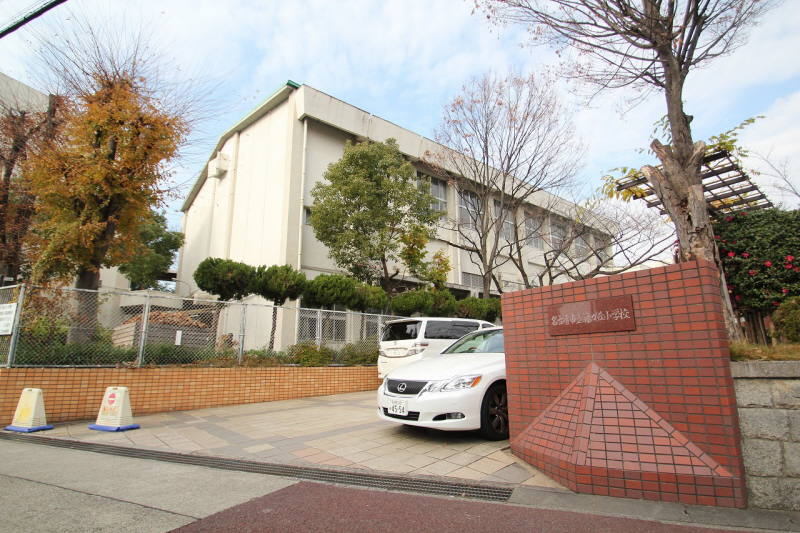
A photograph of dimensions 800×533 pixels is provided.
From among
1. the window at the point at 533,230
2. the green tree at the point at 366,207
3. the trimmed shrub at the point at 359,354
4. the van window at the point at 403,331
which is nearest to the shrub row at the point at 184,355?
the trimmed shrub at the point at 359,354

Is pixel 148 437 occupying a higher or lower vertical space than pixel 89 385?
lower

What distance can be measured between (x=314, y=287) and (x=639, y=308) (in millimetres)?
8781

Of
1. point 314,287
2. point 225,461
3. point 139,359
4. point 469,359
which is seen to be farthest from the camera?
point 314,287

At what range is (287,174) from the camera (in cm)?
1545

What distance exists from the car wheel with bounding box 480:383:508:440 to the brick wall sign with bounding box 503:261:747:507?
0.74 meters

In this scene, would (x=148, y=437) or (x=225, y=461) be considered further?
(x=148, y=437)

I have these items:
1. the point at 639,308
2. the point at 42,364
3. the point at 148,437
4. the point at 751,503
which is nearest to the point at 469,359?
the point at 639,308

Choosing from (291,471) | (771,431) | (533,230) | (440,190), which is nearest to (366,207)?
(440,190)

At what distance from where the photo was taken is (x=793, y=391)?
302 cm

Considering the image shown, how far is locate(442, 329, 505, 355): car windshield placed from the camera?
5.68m

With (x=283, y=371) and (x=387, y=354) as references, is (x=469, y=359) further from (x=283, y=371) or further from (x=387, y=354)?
(x=283, y=371)

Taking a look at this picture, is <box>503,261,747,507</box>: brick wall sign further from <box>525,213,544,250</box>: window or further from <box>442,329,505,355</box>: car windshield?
<box>525,213,544,250</box>: window

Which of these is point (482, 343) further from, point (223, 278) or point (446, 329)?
point (223, 278)

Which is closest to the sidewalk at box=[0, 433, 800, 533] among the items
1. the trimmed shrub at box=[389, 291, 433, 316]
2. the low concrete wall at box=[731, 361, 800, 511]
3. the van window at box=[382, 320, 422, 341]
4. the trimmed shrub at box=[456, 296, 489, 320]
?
the low concrete wall at box=[731, 361, 800, 511]
